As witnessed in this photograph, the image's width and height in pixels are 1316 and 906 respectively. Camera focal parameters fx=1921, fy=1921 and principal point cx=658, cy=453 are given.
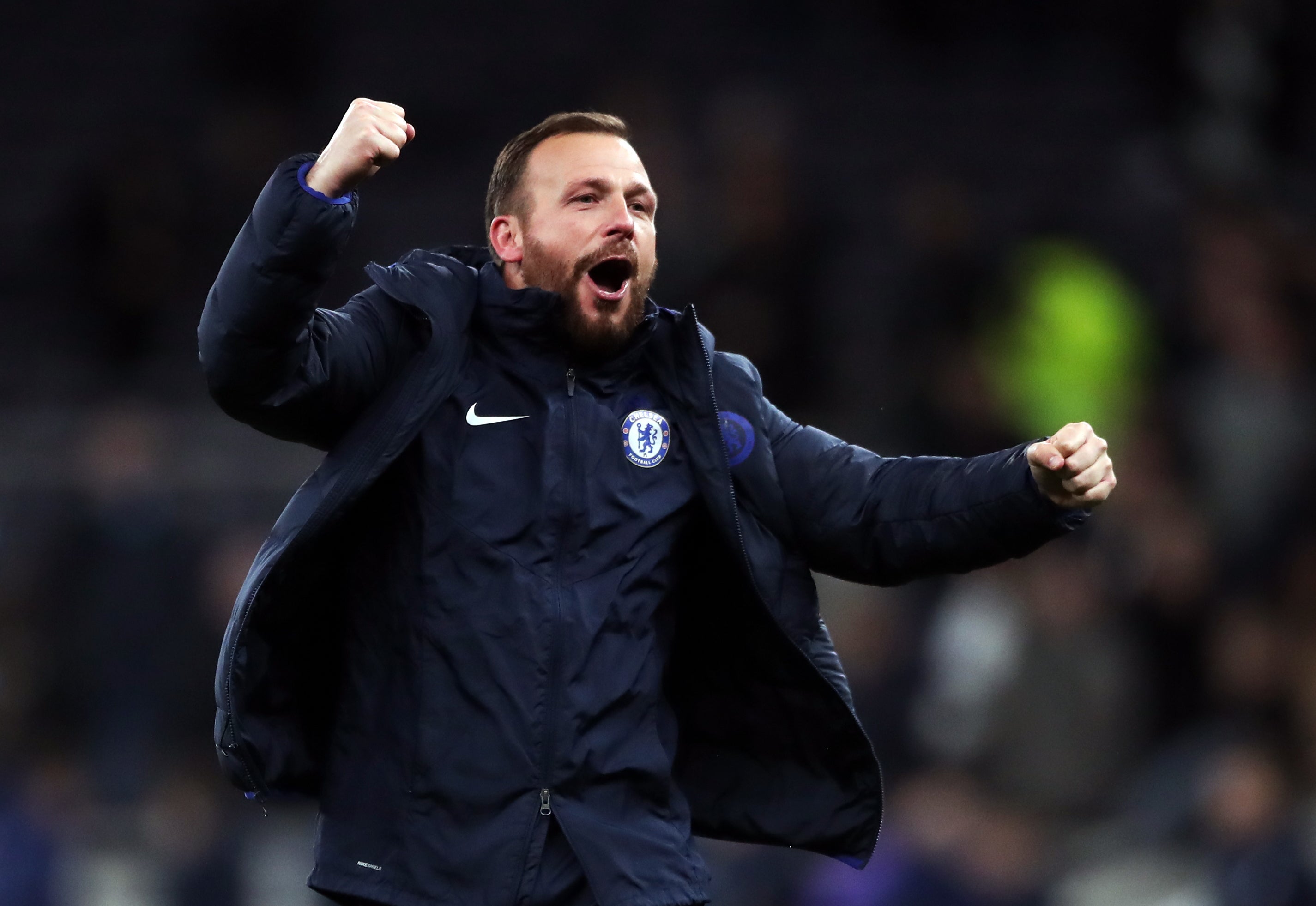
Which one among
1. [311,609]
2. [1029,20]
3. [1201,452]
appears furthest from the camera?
[1029,20]

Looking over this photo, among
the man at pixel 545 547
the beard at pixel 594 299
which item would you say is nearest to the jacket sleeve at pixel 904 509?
the man at pixel 545 547

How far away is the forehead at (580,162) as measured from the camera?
361cm

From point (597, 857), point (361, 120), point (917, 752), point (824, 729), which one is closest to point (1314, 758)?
point (917, 752)

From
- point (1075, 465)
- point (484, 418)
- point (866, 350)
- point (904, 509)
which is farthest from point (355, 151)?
point (866, 350)

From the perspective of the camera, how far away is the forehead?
3605 mm

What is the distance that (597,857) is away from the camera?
3242mm

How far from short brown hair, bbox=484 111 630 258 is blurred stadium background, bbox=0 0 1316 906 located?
3.54 metres

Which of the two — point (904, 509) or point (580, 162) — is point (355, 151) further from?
point (904, 509)

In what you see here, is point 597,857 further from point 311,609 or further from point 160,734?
point 160,734

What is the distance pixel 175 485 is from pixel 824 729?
491 centimetres

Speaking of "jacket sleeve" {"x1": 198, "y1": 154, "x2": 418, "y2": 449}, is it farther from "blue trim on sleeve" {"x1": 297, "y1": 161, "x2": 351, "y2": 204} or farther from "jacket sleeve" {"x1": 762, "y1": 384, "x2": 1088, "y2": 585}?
"jacket sleeve" {"x1": 762, "y1": 384, "x2": 1088, "y2": 585}

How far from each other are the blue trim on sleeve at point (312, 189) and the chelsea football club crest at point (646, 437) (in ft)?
2.15

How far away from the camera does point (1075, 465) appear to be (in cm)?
331

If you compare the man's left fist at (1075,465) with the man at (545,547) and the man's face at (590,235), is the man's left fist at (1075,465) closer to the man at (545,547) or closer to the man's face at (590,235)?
the man at (545,547)
